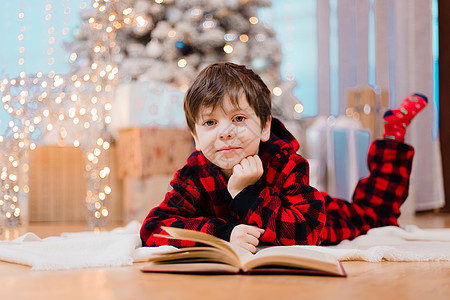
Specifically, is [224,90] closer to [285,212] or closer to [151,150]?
[285,212]

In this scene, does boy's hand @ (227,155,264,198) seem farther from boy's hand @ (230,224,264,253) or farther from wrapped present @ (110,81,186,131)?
wrapped present @ (110,81,186,131)

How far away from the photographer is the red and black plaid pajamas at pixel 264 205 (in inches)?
41.9

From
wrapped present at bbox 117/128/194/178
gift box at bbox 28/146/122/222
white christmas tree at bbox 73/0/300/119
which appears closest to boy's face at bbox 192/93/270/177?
wrapped present at bbox 117/128/194/178

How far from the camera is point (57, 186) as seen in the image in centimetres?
253

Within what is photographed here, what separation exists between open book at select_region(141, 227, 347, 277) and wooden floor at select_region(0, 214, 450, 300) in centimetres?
1

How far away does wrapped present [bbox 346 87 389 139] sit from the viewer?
9.45 ft

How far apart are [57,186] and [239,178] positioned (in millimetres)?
1687

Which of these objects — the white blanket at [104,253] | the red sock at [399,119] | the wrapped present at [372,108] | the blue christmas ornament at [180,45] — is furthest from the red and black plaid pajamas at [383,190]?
the blue christmas ornament at [180,45]

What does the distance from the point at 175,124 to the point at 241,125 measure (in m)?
1.50

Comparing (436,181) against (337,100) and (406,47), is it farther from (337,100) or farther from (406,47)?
(337,100)

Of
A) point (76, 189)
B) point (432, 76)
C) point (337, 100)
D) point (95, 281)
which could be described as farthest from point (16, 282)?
point (337, 100)

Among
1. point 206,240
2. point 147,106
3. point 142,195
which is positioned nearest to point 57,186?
point 142,195

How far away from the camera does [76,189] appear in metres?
2.55

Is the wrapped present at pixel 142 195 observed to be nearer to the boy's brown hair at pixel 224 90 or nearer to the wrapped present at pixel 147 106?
the wrapped present at pixel 147 106
